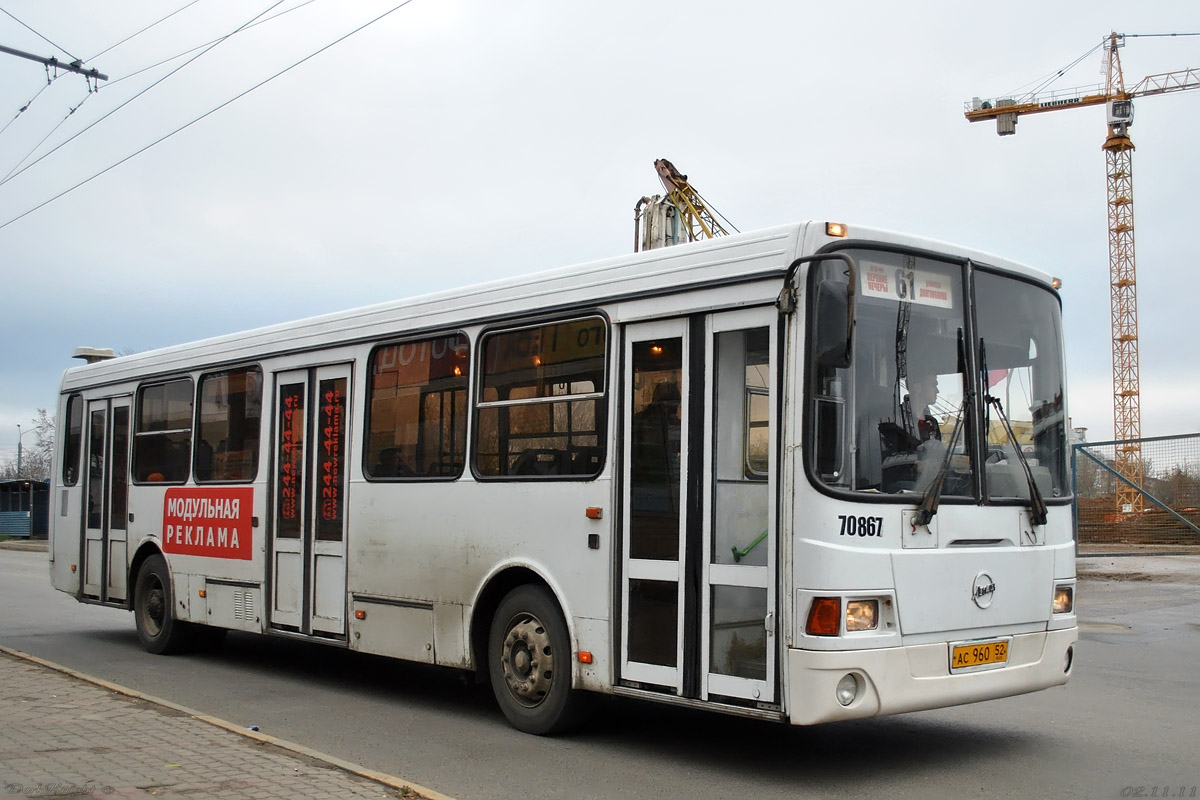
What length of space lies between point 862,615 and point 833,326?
1533 mm

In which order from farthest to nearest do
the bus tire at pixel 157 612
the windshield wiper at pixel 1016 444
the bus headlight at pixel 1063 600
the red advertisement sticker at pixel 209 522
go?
the bus tire at pixel 157 612 < the red advertisement sticker at pixel 209 522 < the bus headlight at pixel 1063 600 < the windshield wiper at pixel 1016 444

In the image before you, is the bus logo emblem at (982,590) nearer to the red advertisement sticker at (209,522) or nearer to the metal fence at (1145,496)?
the red advertisement sticker at (209,522)

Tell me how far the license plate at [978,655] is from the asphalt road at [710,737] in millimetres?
613

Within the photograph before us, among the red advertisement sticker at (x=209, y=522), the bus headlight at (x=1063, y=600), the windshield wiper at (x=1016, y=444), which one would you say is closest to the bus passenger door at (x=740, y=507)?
the windshield wiper at (x=1016, y=444)

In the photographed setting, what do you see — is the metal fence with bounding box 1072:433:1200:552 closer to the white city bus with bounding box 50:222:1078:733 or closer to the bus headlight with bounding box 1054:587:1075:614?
the bus headlight with bounding box 1054:587:1075:614

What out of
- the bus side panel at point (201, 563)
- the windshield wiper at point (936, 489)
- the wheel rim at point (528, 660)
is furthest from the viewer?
the bus side panel at point (201, 563)

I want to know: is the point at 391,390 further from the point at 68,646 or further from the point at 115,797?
the point at 68,646

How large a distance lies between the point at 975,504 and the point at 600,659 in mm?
2442

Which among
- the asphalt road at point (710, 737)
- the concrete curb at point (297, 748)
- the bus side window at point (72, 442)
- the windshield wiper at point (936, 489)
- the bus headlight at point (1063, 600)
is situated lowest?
the asphalt road at point (710, 737)

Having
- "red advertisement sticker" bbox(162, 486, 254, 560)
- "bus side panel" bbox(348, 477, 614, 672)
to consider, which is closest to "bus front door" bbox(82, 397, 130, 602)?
"red advertisement sticker" bbox(162, 486, 254, 560)

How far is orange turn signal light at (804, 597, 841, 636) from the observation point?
6500 mm

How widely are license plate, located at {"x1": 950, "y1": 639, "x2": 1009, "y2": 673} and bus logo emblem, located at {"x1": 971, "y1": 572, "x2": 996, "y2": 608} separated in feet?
0.74

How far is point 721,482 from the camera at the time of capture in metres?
7.20

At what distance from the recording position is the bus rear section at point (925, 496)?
6.57m
